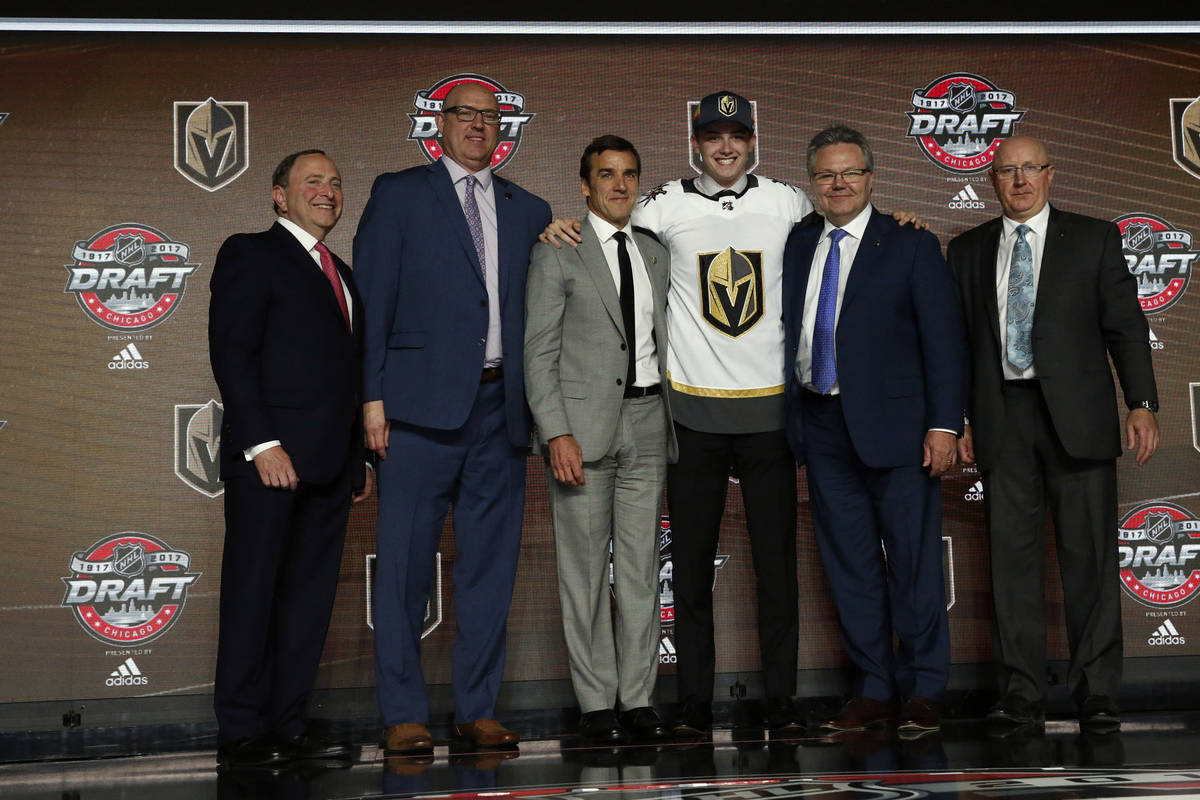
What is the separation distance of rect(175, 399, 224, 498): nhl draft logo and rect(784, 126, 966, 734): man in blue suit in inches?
82.0

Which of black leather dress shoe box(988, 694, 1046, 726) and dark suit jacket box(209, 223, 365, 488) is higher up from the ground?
dark suit jacket box(209, 223, 365, 488)

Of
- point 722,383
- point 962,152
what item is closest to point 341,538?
point 722,383

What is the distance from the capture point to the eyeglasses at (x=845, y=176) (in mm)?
3543

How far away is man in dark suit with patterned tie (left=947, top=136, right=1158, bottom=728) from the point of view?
139 inches

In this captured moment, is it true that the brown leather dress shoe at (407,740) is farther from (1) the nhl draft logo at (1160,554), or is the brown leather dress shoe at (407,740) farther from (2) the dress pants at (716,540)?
(1) the nhl draft logo at (1160,554)

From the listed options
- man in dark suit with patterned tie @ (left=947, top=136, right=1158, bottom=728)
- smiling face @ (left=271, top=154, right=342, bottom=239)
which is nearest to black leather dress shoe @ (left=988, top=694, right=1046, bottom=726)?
man in dark suit with patterned tie @ (left=947, top=136, right=1158, bottom=728)

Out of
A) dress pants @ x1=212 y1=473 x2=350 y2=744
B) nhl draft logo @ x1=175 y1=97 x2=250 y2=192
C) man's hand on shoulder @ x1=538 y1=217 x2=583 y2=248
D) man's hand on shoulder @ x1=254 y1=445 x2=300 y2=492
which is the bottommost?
dress pants @ x1=212 y1=473 x2=350 y2=744

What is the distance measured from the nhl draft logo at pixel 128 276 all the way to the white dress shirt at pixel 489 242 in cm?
134

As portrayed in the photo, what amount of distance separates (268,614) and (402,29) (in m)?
2.34

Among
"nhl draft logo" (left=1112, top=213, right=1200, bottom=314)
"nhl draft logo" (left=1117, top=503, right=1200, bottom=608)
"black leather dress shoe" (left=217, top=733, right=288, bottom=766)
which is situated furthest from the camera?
"nhl draft logo" (left=1112, top=213, right=1200, bottom=314)

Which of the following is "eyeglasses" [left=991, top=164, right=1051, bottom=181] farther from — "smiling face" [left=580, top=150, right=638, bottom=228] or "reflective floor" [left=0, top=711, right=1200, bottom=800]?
"reflective floor" [left=0, top=711, right=1200, bottom=800]

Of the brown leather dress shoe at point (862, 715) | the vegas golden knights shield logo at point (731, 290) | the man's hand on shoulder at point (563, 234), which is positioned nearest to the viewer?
the man's hand on shoulder at point (563, 234)

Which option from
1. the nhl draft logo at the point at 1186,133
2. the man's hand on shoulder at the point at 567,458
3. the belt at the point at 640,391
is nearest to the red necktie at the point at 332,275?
the man's hand on shoulder at the point at 567,458

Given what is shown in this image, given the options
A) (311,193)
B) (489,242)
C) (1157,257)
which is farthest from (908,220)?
(311,193)
